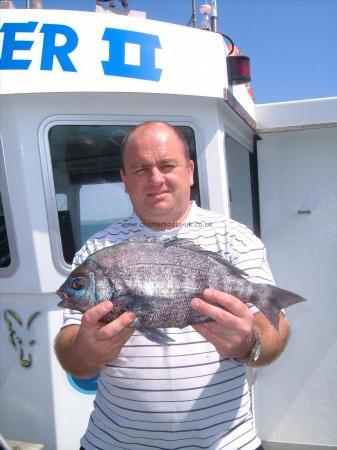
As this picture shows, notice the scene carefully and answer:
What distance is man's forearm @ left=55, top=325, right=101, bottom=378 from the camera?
1892 mm

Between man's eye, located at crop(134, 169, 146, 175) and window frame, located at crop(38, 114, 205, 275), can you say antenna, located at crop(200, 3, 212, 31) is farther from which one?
man's eye, located at crop(134, 169, 146, 175)

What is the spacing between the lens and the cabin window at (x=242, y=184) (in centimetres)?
404

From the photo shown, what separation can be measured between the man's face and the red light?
175 cm

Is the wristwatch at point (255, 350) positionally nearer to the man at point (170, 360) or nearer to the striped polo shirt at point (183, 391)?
the man at point (170, 360)

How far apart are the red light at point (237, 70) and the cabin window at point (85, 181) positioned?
3.06 feet

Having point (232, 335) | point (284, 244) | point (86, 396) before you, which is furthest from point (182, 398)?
point (284, 244)

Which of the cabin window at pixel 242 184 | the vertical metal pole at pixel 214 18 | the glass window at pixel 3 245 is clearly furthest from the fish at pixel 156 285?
the vertical metal pole at pixel 214 18

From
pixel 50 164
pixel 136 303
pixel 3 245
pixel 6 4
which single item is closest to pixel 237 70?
pixel 50 164

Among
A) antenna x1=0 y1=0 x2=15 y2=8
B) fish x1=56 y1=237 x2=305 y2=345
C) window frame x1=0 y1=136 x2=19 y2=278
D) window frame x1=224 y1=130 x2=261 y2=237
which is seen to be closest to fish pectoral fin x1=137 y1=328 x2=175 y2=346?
fish x1=56 y1=237 x2=305 y2=345

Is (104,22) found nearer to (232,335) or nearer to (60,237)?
(60,237)

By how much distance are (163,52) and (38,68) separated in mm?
831

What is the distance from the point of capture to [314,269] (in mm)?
4707

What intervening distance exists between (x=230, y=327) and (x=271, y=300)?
0.21 metres

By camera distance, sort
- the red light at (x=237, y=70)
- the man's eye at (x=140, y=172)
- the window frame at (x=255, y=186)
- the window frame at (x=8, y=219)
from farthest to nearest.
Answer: the window frame at (x=255, y=186)
the red light at (x=237, y=70)
the window frame at (x=8, y=219)
the man's eye at (x=140, y=172)
